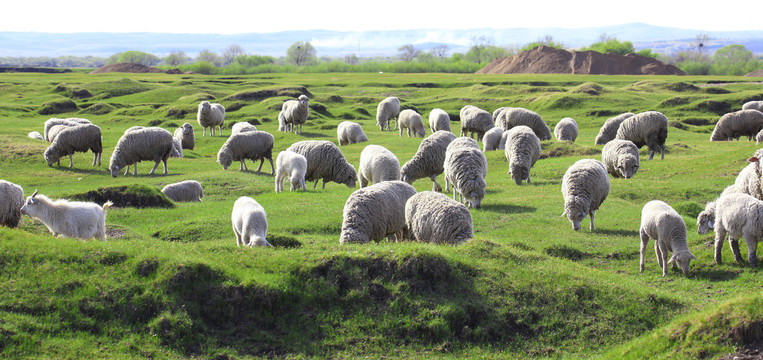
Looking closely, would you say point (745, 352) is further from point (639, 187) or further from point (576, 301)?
point (639, 187)

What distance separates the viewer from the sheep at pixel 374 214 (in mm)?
11508

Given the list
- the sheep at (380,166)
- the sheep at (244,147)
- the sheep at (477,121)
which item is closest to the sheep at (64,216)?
the sheep at (380,166)

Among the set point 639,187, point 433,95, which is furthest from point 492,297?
point 433,95

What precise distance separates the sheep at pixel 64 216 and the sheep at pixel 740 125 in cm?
3407

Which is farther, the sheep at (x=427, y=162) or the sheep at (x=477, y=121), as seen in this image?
the sheep at (x=477, y=121)

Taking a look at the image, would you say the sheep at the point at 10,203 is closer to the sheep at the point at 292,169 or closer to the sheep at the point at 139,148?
the sheep at the point at 292,169

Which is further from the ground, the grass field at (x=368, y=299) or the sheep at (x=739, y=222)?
the sheep at (x=739, y=222)

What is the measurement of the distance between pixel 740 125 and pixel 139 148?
1265 inches

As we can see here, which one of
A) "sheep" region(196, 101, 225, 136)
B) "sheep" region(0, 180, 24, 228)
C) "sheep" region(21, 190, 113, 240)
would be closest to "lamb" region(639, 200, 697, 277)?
"sheep" region(21, 190, 113, 240)

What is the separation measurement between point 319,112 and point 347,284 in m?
41.6

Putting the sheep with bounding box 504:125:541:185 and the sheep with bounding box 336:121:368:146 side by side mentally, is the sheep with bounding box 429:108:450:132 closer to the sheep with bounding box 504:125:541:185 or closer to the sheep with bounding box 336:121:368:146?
the sheep with bounding box 336:121:368:146

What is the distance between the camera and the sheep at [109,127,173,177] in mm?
24156

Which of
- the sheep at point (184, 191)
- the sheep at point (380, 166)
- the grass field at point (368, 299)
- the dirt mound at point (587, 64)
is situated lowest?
the sheep at point (184, 191)

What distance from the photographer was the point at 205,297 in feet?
27.4
